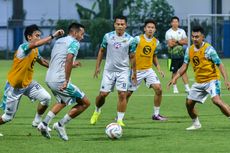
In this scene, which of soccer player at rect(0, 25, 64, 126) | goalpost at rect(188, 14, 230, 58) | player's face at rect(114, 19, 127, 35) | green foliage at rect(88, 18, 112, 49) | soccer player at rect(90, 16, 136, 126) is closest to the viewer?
soccer player at rect(0, 25, 64, 126)

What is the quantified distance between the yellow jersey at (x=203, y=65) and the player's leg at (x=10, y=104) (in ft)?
10.2

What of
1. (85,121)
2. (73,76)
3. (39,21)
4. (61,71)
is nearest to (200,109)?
(85,121)

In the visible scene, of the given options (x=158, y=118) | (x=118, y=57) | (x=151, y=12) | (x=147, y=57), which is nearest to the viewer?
(x=118, y=57)

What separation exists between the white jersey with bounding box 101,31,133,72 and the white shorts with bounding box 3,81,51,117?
80.4 inches

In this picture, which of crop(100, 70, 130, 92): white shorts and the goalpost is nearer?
crop(100, 70, 130, 92): white shorts

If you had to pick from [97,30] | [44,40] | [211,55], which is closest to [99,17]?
[97,30]

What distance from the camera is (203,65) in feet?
49.9

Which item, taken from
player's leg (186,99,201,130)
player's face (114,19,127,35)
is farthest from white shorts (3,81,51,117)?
player's leg (186,99,201,130)

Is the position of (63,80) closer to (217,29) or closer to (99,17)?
Result: (217,29)

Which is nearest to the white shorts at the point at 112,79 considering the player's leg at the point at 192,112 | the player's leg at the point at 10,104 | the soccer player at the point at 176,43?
the player's leg at the point at 192,112

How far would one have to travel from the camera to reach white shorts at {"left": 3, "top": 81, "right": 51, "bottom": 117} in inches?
566

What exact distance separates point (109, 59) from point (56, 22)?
1441 inches

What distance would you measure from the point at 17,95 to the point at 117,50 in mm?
2675

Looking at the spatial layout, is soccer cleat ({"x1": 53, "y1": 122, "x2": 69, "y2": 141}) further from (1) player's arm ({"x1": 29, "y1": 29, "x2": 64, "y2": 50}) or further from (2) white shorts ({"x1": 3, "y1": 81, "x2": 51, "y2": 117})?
(1) player's arm ({"x1": 29, "y1": 29, "x2": 64, "y2": 50})
